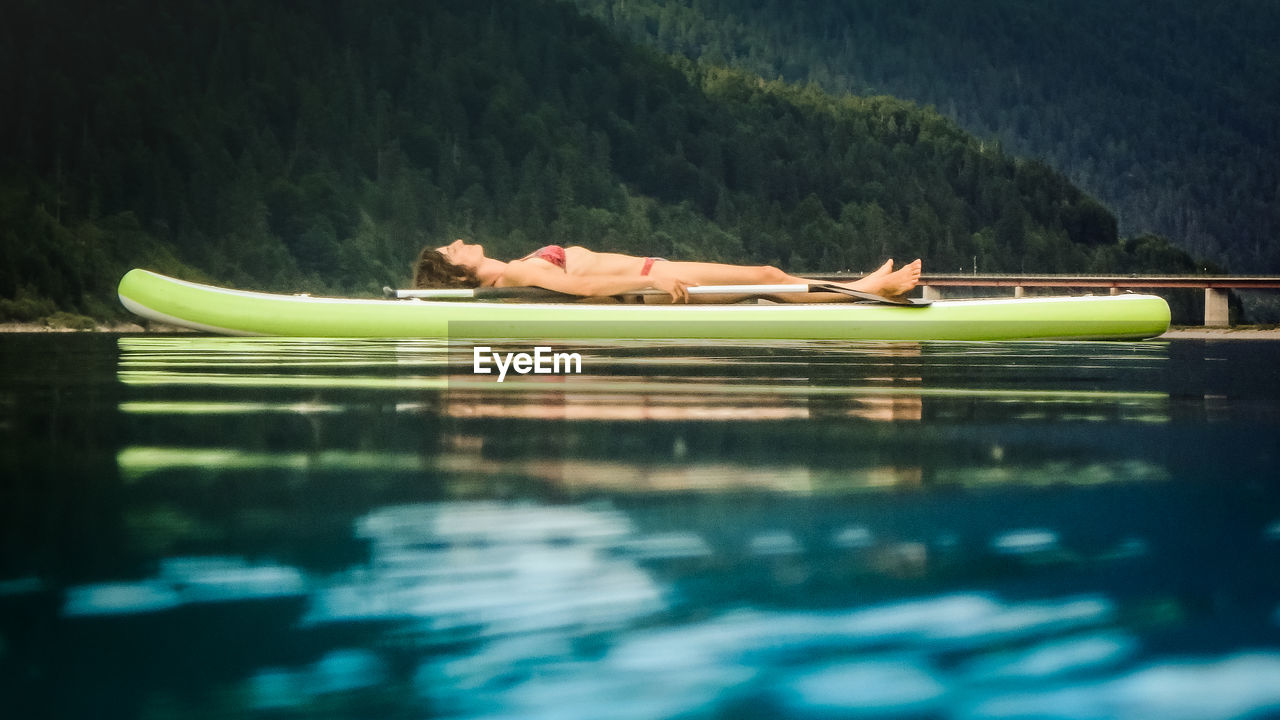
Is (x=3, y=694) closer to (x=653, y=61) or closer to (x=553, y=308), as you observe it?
(x=553, y=308)

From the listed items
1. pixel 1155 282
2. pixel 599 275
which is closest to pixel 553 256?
pixel 599 275

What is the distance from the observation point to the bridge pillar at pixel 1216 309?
8100 centimetres

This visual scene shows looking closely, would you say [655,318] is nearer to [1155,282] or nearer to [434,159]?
[1155,282]

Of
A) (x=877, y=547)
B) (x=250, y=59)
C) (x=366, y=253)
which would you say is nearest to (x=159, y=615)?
(x=877, y=547)

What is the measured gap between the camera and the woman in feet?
46.1

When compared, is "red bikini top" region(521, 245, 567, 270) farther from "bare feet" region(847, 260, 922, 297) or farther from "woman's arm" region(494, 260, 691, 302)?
"bare feet" region(847, 260, 922, 297)

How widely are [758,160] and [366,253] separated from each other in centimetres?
5241

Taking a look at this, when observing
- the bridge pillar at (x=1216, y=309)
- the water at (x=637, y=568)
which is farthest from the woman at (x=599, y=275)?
the bridge pillar at (x=1216, y=309)

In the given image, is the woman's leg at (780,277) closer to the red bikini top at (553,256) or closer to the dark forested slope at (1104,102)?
the red bikini top at (553,256)

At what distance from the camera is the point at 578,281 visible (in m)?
14.5

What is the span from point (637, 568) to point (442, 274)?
39.1 ft

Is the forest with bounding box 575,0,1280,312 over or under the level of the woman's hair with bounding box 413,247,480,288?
over

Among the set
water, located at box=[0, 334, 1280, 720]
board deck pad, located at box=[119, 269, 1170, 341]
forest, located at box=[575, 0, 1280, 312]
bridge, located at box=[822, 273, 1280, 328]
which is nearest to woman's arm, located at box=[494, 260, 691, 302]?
board deck pad, located at box=[119, 269, 1170, 341]

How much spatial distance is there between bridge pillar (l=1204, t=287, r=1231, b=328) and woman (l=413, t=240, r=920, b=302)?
240 ft
